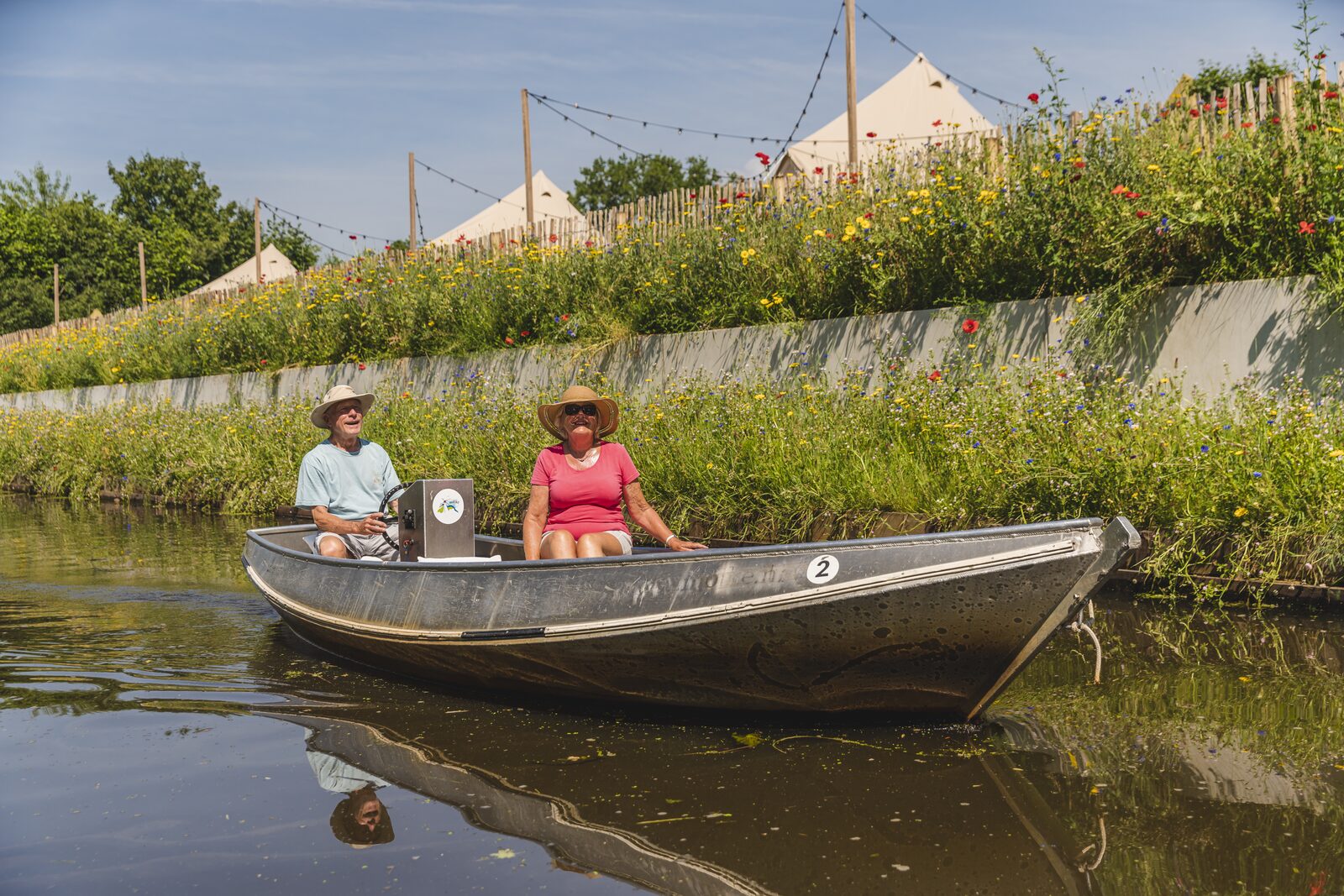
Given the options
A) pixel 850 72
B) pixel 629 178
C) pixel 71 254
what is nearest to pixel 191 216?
pixel 71 254

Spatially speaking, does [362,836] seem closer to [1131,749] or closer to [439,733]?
[439,733]

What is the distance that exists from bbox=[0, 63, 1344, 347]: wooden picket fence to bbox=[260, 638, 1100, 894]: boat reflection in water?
6.73 m

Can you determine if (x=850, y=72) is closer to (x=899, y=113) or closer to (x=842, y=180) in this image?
(x=842, y=180)

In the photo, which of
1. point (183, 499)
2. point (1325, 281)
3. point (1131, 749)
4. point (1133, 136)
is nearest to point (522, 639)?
point (1131, 749)

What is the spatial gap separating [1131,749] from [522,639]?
2652mm

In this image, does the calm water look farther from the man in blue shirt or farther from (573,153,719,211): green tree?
(573,153,719,211): green tree

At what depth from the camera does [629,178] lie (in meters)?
69.3

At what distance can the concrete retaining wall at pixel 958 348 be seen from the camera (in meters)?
8.49

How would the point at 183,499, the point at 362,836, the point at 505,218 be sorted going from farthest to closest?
the point at 505,218 < the point at 183,499 < the point at 362,836

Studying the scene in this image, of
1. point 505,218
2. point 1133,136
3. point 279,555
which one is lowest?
point 279,555

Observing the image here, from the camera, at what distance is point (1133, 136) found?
10.3m

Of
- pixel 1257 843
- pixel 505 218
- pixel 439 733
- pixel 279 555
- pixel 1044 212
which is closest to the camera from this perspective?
pixel 1257 843

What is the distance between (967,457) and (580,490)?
3570 millimetres

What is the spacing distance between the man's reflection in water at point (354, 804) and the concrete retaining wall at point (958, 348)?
6762 mm
